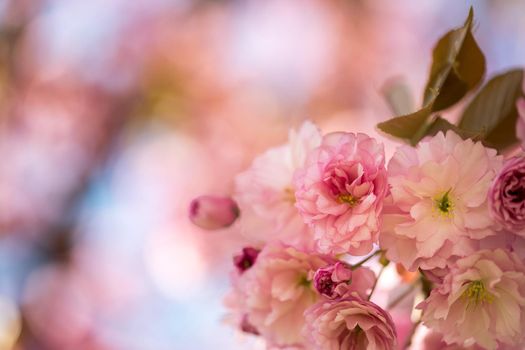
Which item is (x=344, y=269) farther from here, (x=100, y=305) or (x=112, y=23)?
(x=112, y=23)

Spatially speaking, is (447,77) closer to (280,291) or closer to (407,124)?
(407,124)

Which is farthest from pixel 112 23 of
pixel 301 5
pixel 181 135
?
pixel 301 5

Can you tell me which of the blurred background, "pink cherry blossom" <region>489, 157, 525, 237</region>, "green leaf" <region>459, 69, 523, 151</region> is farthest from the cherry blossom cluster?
the blurred background

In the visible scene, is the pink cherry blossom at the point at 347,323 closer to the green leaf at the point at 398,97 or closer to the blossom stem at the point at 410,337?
the blossom stem at the point at 410,337

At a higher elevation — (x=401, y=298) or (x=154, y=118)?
(x=401, y=298)

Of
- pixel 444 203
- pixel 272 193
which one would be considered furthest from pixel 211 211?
pixel 444 203

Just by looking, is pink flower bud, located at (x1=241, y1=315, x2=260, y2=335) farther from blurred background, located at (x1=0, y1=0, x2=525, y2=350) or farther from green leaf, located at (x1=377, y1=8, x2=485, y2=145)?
blurred background, located at (x1=0, y1=0, x2=525, y2=350)

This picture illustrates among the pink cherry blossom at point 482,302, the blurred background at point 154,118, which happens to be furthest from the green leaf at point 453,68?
the blurred background at point 154,118
